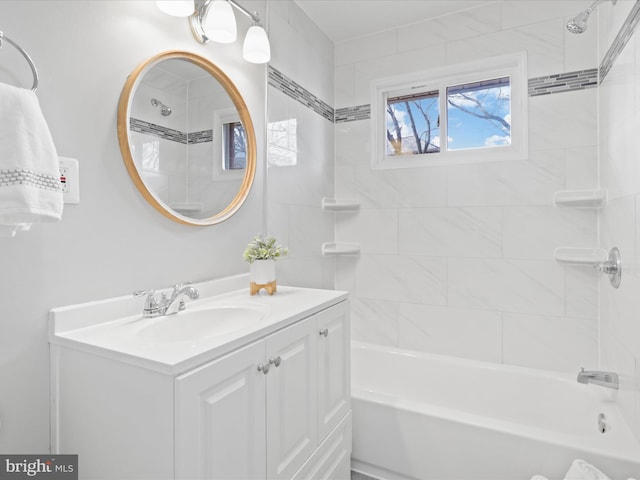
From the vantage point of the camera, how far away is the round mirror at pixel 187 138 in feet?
4.35

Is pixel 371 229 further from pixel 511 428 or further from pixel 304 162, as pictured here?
pixel 511 428

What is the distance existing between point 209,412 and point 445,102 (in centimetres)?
241

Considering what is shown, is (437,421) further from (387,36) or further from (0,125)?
(387,36)

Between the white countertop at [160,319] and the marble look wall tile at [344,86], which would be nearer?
the white countertop at [160,319]

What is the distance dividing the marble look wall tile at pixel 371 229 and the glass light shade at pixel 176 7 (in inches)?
67.1

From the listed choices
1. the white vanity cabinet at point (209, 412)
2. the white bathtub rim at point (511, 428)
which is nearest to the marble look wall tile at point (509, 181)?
the white bathtub rim at point (511, 428)

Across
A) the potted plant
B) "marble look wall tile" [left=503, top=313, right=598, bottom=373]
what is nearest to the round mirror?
the potted plant

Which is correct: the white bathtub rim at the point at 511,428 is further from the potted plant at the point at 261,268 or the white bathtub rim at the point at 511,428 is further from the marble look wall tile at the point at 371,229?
the marble look wall tile at the point at 371,229

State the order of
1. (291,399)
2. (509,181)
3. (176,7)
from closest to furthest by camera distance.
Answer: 1. (291,399)
2. (176,7)
3. (509,181)

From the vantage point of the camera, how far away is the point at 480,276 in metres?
2.37

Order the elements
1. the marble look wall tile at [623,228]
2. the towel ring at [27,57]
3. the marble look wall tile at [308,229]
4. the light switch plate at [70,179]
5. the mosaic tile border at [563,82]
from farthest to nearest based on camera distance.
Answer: the marble look wall tile at [308,229]
the mosaic tile border at [563,82]
the marble look wall tile at [623,228]
the light switch plate at [70,179]
the towel ring at [27,57]

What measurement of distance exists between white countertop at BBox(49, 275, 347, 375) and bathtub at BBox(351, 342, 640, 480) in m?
0.75

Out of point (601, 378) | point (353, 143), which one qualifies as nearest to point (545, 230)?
point (601, 378)

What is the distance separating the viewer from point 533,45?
2.20 m
